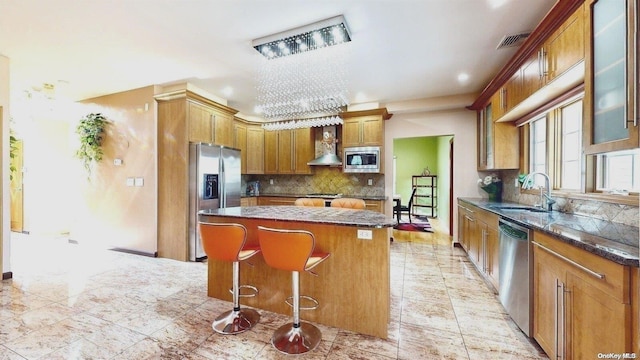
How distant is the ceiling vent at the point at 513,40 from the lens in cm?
265

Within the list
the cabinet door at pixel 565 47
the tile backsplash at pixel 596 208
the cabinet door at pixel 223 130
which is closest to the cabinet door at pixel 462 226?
the tile backsplash at pixel 596 208

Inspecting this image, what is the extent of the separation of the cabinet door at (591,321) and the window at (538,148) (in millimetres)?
2200

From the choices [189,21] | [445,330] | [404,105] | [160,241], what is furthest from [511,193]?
[160,241]

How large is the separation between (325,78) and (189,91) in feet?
6.74

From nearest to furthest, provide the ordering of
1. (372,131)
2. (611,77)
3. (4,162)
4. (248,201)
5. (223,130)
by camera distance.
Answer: (611,77) < (4,162) < (223,130) < (372,131) < (248,201)

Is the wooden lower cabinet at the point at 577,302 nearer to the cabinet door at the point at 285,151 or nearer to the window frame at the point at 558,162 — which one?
the window frame at the point at 558,162

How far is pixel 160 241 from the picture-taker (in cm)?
411

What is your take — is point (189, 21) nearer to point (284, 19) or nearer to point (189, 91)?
point (284, 19)

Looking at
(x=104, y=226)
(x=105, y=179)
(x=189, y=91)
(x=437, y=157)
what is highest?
(x=189, y=91)

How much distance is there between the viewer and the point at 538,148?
132 inches

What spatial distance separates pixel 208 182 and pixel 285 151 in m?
2.09

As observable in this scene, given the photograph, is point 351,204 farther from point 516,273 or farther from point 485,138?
point 485,138

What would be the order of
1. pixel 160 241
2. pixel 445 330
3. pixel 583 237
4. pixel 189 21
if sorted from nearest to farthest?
pixel 583 237, pixel 445 330, pixel 189 21, pixel 160 241

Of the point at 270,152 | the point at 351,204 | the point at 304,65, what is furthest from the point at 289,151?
the point at 351,204
